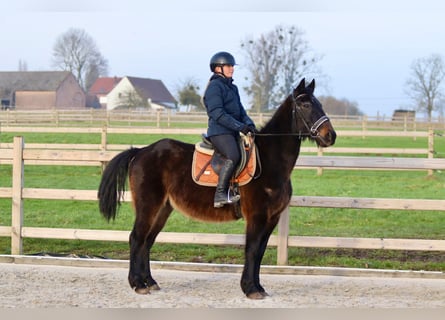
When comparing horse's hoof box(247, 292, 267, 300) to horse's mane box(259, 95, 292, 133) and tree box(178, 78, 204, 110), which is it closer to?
horse's mane box(259, 95, 292, 133)

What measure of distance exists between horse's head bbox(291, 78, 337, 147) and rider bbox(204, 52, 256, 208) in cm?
49

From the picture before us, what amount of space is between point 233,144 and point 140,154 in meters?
1.18

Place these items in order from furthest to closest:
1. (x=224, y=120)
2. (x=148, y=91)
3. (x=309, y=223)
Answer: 1. (x=148, y=91)
2. (x=309, y=223)
3. (x=224, y=120)

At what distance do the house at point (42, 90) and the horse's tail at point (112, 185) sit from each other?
67372 millimetres

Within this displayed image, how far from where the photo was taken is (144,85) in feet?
298

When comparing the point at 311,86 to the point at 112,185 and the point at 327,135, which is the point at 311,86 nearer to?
the point at 327,135

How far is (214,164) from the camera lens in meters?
6.43

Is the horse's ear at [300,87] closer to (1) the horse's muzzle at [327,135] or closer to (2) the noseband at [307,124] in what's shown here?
(2) the noseband at [307,124]

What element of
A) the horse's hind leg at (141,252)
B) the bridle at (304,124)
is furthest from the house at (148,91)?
the bridle at (304,124)

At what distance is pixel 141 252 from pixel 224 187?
1.23 m

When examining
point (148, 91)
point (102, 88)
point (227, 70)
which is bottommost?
point (227, 70)

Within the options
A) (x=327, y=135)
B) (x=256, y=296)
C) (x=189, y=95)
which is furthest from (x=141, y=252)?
(x=189, y=95)

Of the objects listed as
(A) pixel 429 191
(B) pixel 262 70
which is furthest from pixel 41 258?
→ (B) pixel 262 70

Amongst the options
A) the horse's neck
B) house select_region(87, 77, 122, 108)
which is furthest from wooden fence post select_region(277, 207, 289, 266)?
house select_region(87, 77, 122, 108)
